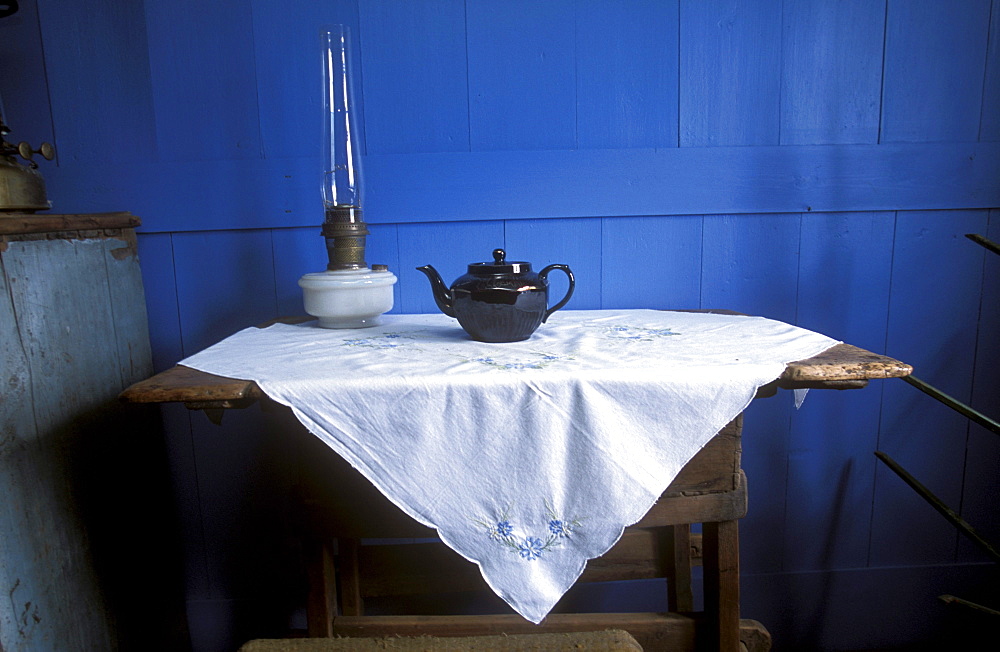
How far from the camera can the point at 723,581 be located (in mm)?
984

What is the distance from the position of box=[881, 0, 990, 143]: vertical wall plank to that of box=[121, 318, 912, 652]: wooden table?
757 millimetres

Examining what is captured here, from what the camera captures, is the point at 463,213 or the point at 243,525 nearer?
the point at 463,213

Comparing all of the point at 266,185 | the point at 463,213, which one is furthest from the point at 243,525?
the point at 463,213

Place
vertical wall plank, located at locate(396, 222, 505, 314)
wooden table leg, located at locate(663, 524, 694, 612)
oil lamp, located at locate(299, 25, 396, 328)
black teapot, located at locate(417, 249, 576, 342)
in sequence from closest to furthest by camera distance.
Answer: black teapot, located at locate(417, 249, 576, 342)
oil lamp, located at locate(299, 25, 396, 328)
wooden table leg, located at locate(663, 524, 694, 612)
vertical wall plank, located at locate(396, 222, 505, 314)

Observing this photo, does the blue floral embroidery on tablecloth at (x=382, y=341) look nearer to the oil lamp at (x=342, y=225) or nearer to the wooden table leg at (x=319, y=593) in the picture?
the oil lamp at (x=342, y=225)

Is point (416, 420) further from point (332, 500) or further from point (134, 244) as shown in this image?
point (134, 244)

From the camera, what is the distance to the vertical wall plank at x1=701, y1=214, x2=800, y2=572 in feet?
4.40

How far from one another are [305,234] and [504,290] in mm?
630

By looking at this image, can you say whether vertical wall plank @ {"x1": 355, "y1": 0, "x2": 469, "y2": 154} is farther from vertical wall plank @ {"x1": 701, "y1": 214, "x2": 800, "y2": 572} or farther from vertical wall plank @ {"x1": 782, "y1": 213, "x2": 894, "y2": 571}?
vertical wall plank @ {"x1": 782, "y1": 213, "x2": 894, "y2": 571}

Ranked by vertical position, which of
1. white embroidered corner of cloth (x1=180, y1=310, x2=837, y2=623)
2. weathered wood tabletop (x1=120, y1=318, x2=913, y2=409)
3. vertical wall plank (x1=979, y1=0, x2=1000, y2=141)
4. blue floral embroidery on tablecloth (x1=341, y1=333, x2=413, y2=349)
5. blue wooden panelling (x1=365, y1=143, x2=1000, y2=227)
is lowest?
white embroidered corner of cloth (x1=180, y1=310, x2=837, y2=623)

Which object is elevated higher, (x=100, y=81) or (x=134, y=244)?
(x=100, y=81)

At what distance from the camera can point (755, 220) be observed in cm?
134

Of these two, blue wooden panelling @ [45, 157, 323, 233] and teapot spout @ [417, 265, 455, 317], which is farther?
blue wooden panelling @ [45, 157, 323, 233]

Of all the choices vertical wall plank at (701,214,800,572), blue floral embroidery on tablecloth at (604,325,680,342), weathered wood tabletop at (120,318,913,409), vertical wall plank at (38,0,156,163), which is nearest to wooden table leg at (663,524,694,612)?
vertical wall plank at (701,214,800,572)
